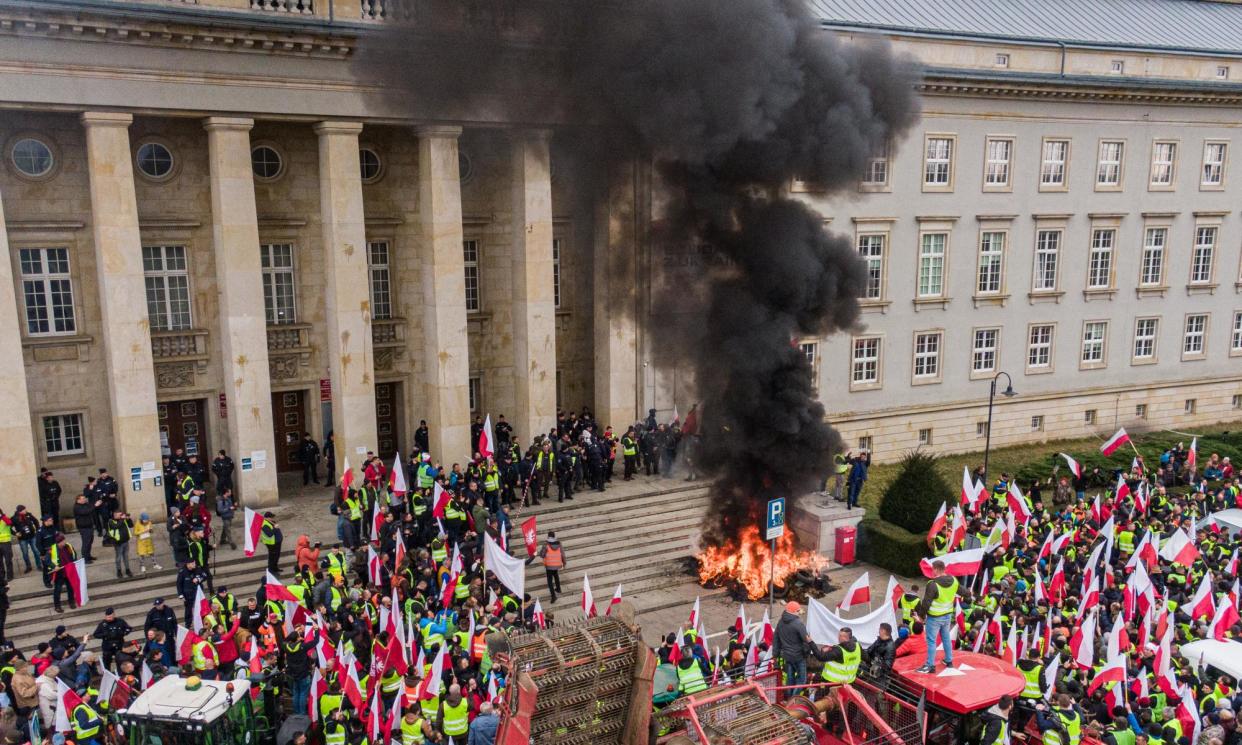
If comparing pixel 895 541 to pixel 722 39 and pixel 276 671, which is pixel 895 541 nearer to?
pixel 722 39

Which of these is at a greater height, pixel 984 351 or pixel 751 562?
pixel 984 351

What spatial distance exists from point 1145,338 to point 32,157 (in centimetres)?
3542

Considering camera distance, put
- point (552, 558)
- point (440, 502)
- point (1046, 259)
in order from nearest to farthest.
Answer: point (552, 558) → point (440, 502) → point (1046, 259)

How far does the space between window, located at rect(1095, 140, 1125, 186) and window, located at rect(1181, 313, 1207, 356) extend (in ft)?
22.2

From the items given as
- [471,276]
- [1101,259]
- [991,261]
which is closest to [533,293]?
[471,276]

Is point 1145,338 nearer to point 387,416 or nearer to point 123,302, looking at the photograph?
point 387,416

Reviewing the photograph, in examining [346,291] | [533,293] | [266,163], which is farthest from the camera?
[533,293]

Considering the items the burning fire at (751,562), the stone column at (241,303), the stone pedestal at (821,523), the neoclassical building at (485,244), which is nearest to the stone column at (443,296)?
the neoclassical building at (485,244)

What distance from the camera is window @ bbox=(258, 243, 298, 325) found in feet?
83.1

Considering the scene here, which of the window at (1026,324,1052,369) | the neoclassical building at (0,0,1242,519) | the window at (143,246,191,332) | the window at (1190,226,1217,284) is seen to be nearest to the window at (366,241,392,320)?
the neoclassical building at (0,0,1242,519)

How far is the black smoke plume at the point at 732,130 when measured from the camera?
18094 millimetres

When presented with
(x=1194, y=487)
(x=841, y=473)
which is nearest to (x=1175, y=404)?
(x=1194, y=487)

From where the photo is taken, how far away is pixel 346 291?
23.9 metres

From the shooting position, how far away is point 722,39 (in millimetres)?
17906
